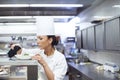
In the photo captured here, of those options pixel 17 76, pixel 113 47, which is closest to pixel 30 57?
pixel 17 76

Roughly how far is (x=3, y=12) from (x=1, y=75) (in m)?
5.87

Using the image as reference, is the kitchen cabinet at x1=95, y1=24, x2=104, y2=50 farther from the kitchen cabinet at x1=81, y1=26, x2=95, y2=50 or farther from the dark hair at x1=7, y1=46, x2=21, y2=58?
the dark hair at x1=7, y1=46, x2=21, y2=58

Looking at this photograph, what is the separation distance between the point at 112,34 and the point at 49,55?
70.2 inches

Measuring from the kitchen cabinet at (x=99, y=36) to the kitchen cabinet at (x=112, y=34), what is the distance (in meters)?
0.23

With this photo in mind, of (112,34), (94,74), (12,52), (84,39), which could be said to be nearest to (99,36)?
(112,34)

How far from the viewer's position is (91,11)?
6199 millimetres

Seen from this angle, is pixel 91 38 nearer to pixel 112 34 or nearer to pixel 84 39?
pixel 84 39

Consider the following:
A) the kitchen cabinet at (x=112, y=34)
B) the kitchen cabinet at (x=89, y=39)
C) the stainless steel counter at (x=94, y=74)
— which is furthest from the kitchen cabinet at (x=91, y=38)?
the kitchen cabinet at (x=112, y=34)

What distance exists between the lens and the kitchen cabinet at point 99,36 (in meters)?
4.31

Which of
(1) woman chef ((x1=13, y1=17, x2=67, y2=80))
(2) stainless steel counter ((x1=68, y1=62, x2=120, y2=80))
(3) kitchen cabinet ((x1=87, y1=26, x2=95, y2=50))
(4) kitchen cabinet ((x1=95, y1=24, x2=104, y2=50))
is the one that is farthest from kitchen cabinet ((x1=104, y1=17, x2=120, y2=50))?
(1) woman chef ((x1=13, y1=17, x2=67, y2=80))

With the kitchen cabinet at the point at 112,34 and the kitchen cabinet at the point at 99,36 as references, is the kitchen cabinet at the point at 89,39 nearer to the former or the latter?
the kitchen cabinet at the point at 99,36

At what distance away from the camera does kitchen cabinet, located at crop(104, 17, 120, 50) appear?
11.3ft

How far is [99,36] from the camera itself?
451cm

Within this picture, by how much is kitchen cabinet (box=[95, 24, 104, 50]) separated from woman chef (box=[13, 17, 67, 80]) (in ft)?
7.03
